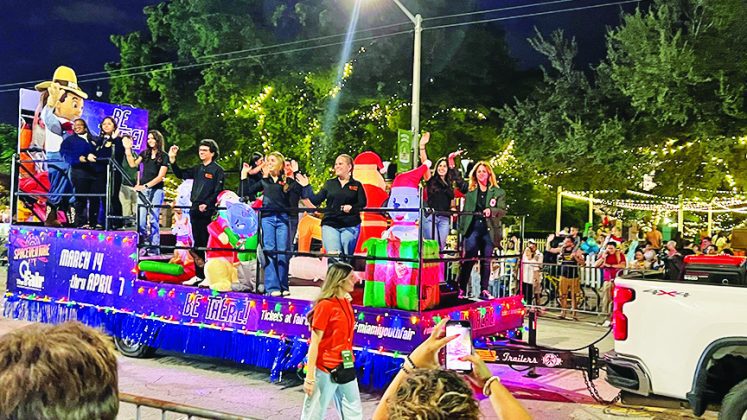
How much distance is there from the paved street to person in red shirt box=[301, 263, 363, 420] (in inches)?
62.0

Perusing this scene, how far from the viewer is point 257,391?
7746 millimetres

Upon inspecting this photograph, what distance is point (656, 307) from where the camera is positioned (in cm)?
562

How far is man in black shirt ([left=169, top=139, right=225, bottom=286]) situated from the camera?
910 cm

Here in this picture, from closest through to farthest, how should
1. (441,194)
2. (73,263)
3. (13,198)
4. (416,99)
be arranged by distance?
(441,194), (73,263), (13,198), (416,99)

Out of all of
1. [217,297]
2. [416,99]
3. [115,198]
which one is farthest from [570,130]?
[217,297]

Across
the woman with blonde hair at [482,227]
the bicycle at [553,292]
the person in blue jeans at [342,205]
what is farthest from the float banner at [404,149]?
the person in blue jeans at [342,205]

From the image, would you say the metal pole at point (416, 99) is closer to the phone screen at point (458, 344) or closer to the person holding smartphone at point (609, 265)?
the person holding smartphone at point (609, 265)

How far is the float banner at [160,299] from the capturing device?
23.5 ft

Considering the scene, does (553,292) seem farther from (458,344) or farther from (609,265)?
(458,344)

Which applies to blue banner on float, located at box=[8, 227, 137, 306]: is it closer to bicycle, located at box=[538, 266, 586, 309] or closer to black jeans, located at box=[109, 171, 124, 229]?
black jeans, located at box=[109, 171, 124, 229]

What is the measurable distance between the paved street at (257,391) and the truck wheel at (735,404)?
5.96 ft

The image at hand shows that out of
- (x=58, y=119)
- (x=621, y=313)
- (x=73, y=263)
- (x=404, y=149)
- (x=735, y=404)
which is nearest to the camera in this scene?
(x=735, y=404)

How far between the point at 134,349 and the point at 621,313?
21.2 ft

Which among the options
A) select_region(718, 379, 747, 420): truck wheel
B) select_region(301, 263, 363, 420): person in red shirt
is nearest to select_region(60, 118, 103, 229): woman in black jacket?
select_region(301, 263, 363, 420): person in red shirt
